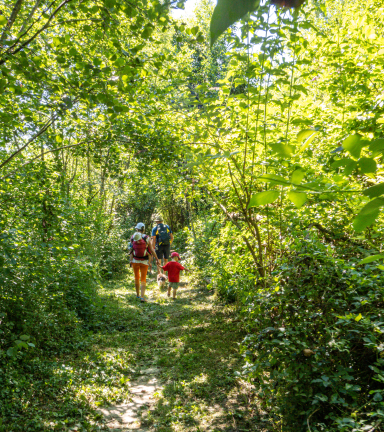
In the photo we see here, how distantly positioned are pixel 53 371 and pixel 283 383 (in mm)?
2925

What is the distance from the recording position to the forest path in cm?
332

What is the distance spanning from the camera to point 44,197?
173 inches

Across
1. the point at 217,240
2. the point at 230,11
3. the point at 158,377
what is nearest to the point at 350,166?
the point at 230,11

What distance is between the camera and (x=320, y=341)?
2668 mm

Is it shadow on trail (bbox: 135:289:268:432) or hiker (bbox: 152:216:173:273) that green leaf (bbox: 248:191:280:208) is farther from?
hiker (bbox: 152:216:173:273)

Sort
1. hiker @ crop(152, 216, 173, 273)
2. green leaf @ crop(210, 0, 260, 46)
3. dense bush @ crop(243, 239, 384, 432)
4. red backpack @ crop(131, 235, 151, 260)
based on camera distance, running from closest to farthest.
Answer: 1. green leaf @ crop(210, 0, 260, 46)
2. dense bush @ crop(243, 239, 384, 432)
3. red backpack @ crop(131, 235, 151, 260)
4. hiker @ crop(152, 216, 173, 273)

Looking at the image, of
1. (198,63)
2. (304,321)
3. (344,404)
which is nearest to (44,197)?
(304,321)

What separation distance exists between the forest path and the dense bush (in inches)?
29.6

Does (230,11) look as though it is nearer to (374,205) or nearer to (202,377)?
(374,205)

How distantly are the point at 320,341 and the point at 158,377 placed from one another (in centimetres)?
254

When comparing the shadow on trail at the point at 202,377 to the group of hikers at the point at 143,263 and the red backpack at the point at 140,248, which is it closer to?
the group of hikers at the point at 143,263

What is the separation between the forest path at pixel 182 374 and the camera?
332 cm

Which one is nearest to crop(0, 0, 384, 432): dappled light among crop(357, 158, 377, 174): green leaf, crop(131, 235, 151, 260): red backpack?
crop(357, 158, 377, 174): green leaf

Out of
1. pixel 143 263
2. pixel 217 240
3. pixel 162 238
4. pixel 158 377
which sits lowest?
pixel 158 377
